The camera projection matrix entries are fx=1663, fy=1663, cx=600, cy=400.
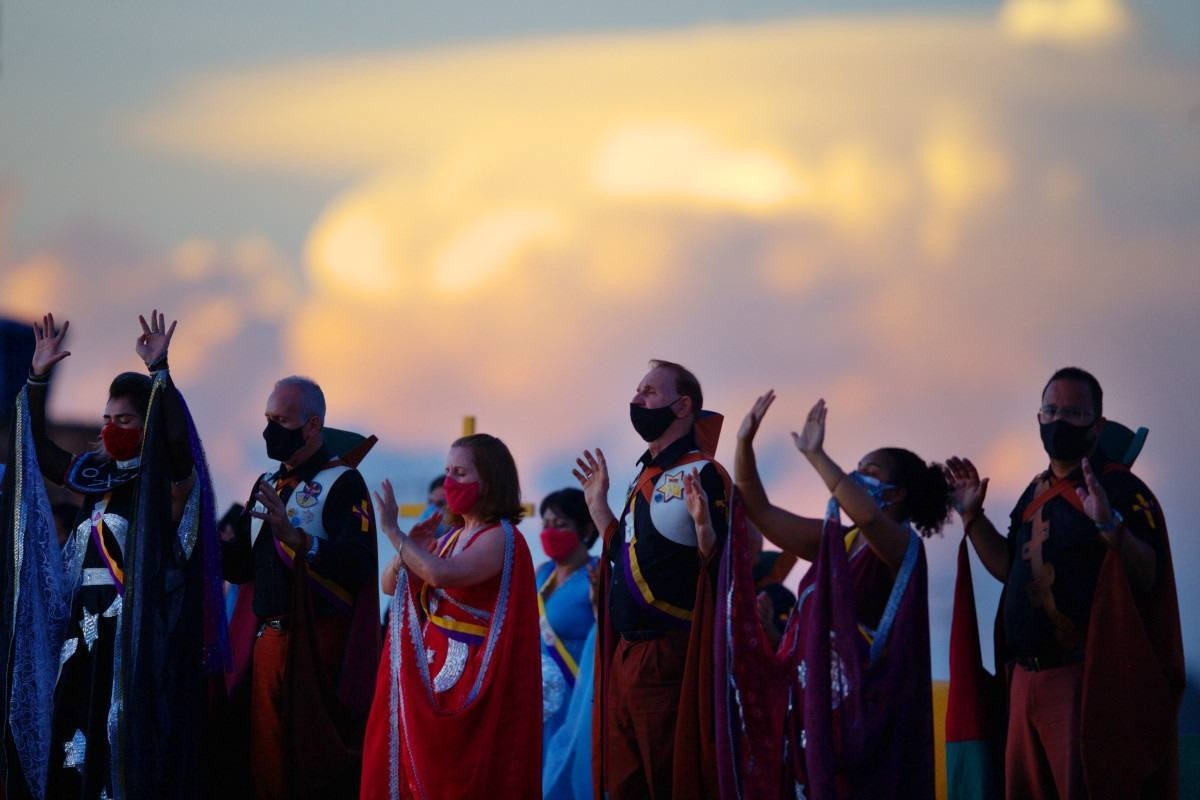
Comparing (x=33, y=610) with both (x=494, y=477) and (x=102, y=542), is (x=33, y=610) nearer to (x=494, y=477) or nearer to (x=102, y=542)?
(x=102, y=542)

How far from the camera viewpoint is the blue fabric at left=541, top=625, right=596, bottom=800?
7684 mm

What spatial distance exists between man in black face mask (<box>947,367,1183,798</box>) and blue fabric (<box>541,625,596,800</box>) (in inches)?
105

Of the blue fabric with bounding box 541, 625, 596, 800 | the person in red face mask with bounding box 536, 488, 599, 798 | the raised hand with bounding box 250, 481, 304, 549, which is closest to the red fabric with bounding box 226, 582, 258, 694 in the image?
the raised hand with bounding box 250, 481, 304, 549

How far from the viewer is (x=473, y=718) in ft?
18.9

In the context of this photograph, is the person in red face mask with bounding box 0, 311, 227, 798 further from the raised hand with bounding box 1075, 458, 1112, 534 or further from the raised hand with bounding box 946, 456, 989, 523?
the raised hand with bounding box 1075, 458, 1112, 534

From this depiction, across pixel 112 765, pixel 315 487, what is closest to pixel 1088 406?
pixel 315 487

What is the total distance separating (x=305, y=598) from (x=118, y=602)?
67 cm

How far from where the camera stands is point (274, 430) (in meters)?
6.39

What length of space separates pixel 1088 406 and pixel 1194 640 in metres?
1.98

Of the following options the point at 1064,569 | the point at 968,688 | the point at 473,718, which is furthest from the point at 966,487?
the point at 473,718

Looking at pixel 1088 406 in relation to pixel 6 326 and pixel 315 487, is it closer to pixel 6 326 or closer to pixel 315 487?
pixel 315 487

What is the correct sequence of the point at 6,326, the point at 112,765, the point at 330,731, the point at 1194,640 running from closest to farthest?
the point at 112,765
the point at 330,731
the point at 1194,640
the point at 6,326

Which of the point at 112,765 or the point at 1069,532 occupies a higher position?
the point at 1069,532

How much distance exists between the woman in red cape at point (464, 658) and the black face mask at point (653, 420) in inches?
19.1
